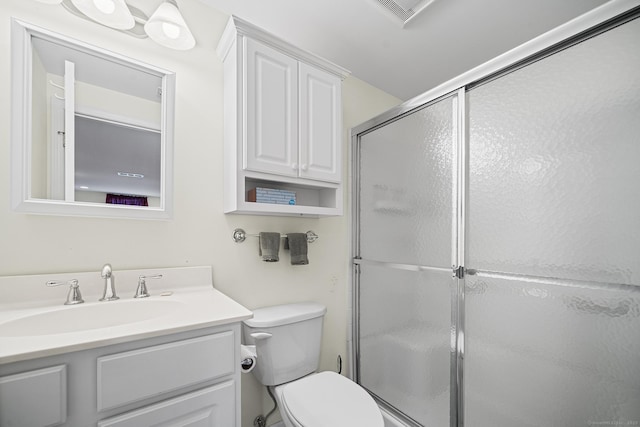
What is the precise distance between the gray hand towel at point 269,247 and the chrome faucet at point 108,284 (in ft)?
2.08

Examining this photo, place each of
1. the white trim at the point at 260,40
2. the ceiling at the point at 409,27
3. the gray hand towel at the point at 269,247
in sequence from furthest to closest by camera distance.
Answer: the gray hand towel at the point at 269,247 < the ceiling at the point at 409,27 < the white trim at the point at 260,40

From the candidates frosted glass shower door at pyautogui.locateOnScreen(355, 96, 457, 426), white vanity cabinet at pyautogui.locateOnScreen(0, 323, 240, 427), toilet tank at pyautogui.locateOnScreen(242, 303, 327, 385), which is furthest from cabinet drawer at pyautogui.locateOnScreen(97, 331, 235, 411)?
frosted glass shower door at pyautogui.locateOnScreen(355, 96, 457, 426)

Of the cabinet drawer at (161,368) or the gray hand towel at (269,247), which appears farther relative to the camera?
the gray hand towel at (269,247)

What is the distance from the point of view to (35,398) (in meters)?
0.64

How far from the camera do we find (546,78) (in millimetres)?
1013

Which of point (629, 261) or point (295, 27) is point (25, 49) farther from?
point (629, 261)

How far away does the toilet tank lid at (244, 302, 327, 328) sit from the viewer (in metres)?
1.28

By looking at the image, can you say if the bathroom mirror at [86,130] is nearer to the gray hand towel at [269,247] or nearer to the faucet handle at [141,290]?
the faucet handle at [141,290]

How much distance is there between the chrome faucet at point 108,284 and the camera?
1021mm

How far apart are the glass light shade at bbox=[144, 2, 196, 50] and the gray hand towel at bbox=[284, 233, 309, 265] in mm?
1060

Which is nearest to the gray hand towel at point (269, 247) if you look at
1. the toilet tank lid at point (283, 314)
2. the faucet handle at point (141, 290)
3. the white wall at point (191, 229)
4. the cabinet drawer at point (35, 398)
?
the white wall at point (191, 229)

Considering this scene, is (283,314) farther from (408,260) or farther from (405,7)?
(405,7)

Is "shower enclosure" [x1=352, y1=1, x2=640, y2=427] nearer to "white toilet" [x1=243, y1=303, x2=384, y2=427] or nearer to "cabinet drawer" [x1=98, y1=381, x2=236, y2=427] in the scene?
"white toilet" [x1=243, y1=303, x2=384, y2=427]

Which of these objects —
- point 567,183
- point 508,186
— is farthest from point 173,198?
point 567,183
